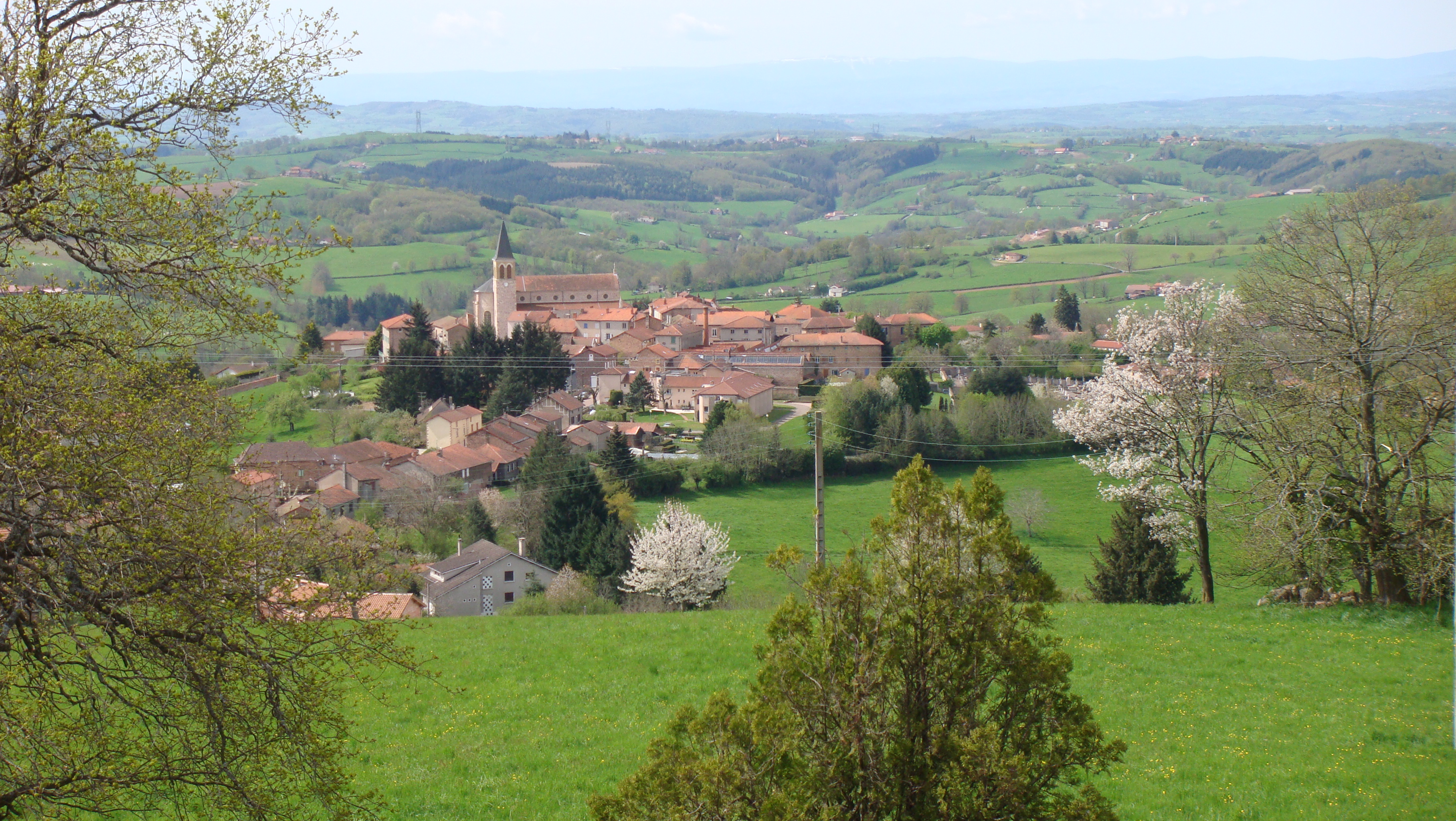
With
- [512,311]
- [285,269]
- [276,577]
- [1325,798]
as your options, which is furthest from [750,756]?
[512,311]

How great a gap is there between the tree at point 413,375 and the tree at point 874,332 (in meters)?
26.5

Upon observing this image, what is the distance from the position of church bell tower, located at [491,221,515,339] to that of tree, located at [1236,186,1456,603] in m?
69.8

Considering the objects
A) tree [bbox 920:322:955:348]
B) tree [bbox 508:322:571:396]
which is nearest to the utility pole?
tree [bbox 508:322:571:396]

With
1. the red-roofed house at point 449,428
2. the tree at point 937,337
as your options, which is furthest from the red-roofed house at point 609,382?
the tree at point 937,337

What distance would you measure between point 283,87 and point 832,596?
4.06 metres

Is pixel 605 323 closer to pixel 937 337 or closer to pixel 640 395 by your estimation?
pixel 640 395

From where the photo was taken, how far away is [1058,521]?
33719 millimetres

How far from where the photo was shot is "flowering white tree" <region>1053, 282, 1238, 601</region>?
16.0 meters

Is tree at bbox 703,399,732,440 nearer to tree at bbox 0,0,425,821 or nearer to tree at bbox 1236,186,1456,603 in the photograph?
Answer: tree at bbox 1236,186,1456,603

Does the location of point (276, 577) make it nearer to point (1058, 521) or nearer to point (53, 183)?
point (53, 183)

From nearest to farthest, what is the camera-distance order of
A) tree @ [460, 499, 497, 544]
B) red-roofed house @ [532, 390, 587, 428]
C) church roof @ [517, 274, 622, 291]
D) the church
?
tree @ [460, 499, 497, 544] < red-roofed house @ [532, 390, 587, 428] < the church < church roof @ [517, 274, 622, 291]

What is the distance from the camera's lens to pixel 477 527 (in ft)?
101

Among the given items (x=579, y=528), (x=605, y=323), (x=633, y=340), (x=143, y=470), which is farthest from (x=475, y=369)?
(x=143, y=470)

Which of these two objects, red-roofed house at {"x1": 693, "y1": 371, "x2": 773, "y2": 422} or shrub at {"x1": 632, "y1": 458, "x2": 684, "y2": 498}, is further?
red-roofed house at {"x1": 693, "y1": 371, "x2": 773, "y2": 422}
